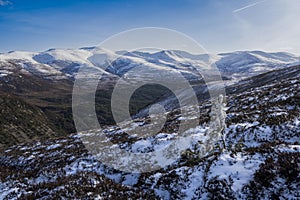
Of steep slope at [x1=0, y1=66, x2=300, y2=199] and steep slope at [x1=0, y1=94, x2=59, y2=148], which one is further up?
steep slope at [x1=0, y1=66, x2=300, y2=199]

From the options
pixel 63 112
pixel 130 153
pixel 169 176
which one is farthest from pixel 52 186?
pixel 63 112

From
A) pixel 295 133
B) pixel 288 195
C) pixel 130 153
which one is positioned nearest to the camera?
pixel 288 195

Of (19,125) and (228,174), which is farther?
(19,125)

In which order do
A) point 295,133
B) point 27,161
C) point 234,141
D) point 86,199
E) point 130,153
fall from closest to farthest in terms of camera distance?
1. point 86,199
2. point 295,133
3. point 234,141
4. point 130,153
5. point 27,161

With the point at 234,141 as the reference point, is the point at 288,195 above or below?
above

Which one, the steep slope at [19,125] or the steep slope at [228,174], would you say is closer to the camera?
the steep slope at [228,174]

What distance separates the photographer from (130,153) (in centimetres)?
1742

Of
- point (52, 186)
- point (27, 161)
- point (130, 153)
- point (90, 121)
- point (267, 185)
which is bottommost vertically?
point (90, 121)

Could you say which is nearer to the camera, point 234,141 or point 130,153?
point 234,141

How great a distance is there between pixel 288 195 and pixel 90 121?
12496 centimetres

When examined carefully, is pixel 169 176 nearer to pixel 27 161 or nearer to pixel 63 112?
pixel 27 161

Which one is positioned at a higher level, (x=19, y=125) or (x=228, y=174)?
(x=228, y=174)

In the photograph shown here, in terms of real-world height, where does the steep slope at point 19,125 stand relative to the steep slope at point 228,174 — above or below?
below

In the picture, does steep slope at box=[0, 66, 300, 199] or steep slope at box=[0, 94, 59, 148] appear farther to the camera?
steep slope at box=[0, 94, 59, 148]
